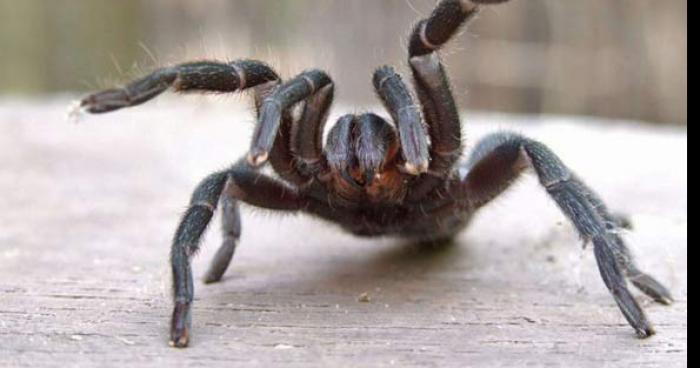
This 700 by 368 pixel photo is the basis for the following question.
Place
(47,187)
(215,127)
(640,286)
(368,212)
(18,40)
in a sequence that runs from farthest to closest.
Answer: (18,40) < (215,127) < (47,187) < (368,212) < (640,286)

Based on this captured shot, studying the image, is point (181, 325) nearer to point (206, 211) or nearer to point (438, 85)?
point (206, 211)

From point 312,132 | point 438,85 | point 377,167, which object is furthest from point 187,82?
point 438,85

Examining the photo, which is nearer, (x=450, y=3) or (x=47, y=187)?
(x=450, y=3)

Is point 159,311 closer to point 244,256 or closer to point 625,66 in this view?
point 244,256

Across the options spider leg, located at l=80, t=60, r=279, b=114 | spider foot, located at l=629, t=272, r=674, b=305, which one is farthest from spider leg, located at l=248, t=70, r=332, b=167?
spider foot, located at l=629, t=272, r=674, b=305

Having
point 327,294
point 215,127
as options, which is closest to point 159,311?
point 327,294

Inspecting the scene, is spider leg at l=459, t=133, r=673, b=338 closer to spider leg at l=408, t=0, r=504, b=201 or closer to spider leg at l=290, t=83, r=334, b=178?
spider leg at l=408, t=0, r=504, b=201
